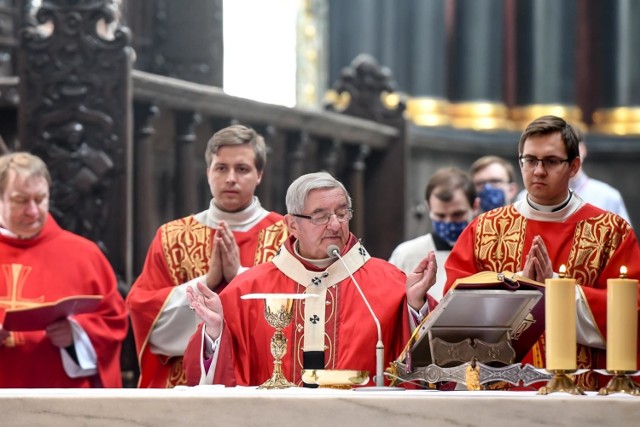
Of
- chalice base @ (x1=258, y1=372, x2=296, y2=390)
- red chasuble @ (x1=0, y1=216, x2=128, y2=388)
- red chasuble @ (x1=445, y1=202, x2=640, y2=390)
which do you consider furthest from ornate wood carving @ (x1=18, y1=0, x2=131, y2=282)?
chalice base @ (x1=258, y1=372, x2=296, y2=390)

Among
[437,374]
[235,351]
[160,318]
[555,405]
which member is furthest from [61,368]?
[555,405]

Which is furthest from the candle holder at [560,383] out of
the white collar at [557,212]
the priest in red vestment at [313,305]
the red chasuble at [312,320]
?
the white collar at [557,212]

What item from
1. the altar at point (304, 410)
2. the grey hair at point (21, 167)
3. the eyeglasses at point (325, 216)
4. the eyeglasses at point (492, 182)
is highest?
the eyeglasses at point (492, 182)

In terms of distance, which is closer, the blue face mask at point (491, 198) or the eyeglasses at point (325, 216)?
the eyeglasses at point (325, 216)

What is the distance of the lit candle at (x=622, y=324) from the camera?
3971mm

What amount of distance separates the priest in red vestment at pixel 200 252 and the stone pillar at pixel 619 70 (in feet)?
22.4

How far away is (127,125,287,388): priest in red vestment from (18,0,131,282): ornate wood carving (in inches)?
38.2

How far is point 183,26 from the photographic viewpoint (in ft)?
33.2

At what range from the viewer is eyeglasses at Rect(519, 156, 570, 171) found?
550cm

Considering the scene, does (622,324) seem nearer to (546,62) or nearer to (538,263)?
(538,263)

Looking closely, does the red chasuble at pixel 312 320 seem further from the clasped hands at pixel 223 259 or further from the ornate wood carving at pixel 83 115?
the ornate wood carving at pixel 83 115

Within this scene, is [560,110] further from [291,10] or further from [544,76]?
[291,10]

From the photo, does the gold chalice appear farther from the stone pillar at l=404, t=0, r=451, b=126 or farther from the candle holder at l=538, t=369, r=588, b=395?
the stone pillar at l=404, t=0, r=451, b=126

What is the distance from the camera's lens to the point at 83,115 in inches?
298
